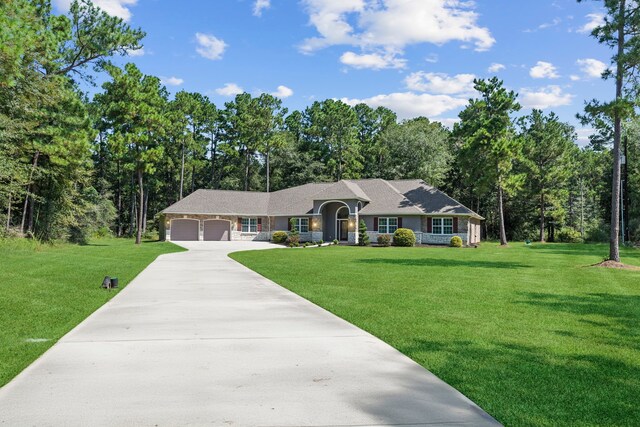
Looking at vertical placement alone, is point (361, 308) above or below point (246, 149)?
below

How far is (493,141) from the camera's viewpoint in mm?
40000

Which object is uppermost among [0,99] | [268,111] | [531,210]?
[268,111]

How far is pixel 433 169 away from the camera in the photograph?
5369cm

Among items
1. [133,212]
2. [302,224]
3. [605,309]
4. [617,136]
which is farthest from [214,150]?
[605,309]

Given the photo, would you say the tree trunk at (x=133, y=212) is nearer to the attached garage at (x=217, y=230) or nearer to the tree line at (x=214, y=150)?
the tree line at (x=214, y=150)

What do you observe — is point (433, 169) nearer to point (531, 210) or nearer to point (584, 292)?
point (531, 210)

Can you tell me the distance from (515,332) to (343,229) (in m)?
35.5

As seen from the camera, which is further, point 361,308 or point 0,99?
point 0,99

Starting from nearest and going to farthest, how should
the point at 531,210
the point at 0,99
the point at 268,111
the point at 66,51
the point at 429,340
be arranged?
the point at 429,340 → the point at 0,99 → the point at 66,51 → the point at 531,210 → the point at 268,111

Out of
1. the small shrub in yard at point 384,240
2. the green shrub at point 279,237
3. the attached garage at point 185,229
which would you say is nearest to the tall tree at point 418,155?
the small shrub in yard at point 384,240

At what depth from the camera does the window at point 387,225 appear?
40281 millimetres

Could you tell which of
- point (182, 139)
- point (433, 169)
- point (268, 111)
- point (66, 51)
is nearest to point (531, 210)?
point (433, 169)

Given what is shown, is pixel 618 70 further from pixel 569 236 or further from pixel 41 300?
pixel 569 236

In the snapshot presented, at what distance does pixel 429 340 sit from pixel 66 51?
25.4 meters
